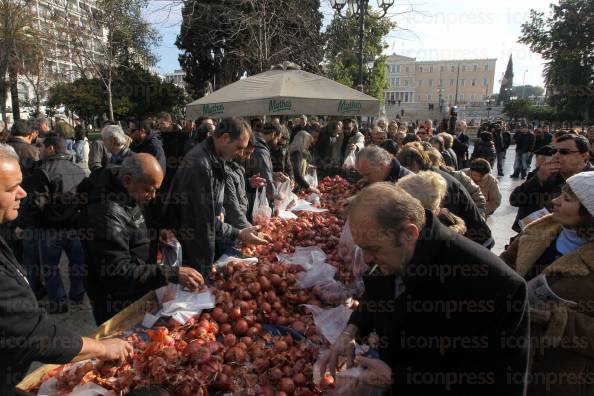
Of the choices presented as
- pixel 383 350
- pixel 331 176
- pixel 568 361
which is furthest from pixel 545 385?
pixel 331 176

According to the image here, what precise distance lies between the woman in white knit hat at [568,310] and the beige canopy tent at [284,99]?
Answer: 3.95 metres

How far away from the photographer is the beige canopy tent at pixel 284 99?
5.39 meters

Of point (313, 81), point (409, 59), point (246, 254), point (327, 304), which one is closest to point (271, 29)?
point (313, 81)

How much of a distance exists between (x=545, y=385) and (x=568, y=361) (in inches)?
6.7

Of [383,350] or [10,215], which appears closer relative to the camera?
[10,215]

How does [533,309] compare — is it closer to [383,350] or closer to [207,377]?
[383,350]

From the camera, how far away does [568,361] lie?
183cm

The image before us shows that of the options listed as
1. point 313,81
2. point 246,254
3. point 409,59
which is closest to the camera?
point 246,254

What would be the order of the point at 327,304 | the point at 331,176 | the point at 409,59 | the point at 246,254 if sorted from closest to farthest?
the point at 327,304 < the point at 246,254 < the point at 331,176 < the point at 409,59

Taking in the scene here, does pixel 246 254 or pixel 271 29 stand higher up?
pixel 271 29

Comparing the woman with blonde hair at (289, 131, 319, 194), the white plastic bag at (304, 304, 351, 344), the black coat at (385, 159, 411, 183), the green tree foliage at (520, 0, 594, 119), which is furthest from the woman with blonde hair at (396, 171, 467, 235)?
the green tree foliage at (520, 0, 594, 119)

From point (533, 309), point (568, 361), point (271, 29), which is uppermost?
point (271, 29)

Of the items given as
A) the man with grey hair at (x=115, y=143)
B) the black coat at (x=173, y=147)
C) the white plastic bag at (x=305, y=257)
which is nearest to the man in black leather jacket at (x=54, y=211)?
the man with grey hair at (x=115, y=143)

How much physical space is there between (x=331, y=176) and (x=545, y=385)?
6.71 metres
